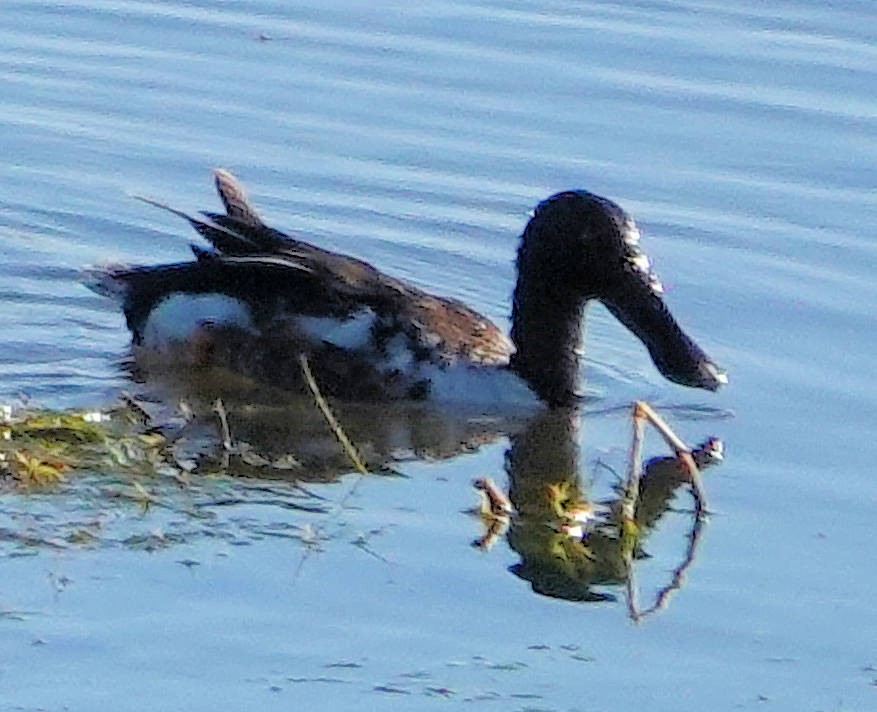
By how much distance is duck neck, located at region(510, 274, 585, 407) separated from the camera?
9422 millimetres

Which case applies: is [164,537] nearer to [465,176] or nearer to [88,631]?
A: [88,631]

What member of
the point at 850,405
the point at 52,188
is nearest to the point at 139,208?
the point at 52,188

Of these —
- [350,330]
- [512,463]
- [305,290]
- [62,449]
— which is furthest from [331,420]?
[305,290]

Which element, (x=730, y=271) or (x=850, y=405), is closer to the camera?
(x=850, y=405)

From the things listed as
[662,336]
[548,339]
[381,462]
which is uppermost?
[662,336]

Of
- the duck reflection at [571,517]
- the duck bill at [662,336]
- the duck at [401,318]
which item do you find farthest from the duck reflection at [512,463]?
the duck bill at [662,336]

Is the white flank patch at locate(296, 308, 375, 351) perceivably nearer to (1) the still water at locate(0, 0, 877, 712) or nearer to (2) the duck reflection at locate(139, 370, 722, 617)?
(2) the duck reflection at locate(139, 370, 722, 617)

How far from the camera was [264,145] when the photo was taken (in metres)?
11.5

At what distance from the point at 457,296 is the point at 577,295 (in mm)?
931

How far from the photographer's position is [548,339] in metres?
9.48

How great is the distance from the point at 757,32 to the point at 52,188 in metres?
3.58

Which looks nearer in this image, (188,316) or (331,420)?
(331,420)

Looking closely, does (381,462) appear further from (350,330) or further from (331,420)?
(350,330)

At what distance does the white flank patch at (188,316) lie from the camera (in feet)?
31.1
